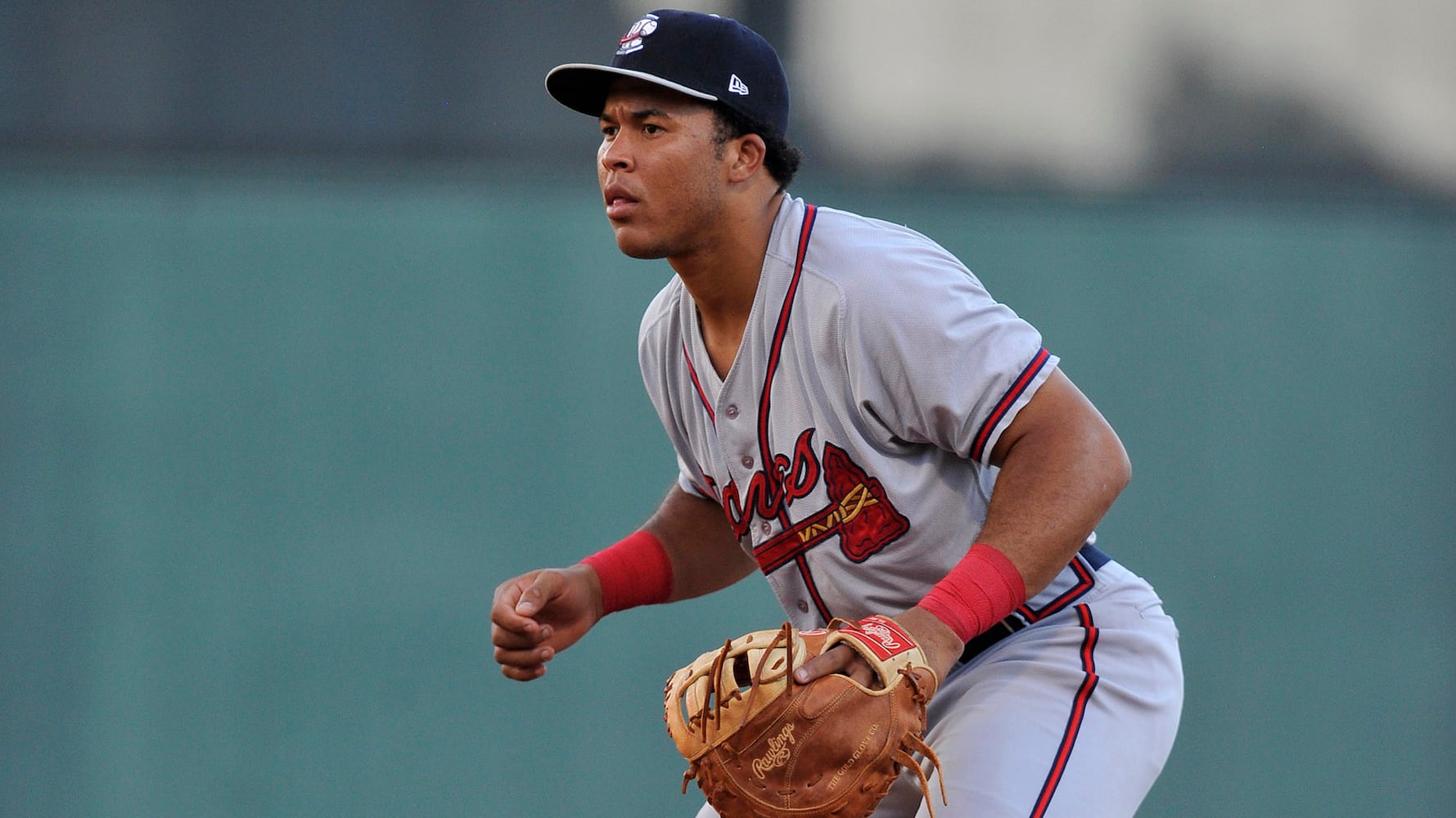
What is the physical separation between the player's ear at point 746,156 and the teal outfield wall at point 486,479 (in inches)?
95.3

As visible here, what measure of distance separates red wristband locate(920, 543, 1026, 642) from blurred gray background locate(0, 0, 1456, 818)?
2.86 m

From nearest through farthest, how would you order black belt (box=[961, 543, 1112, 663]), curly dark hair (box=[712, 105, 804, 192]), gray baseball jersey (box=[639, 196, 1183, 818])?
gray baseball jersey (box=[639, 196, 1183, 818])
black belt (box=[961, 543, 1112, 663])
curly dark hair (box=[712, 105, 804, 192])

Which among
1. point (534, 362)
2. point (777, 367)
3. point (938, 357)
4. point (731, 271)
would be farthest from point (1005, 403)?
point (534, 362)

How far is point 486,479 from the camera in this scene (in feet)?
15.4

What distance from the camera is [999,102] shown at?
493cm

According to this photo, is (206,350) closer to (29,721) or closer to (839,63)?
(29,721)

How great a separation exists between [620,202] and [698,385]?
1.14 feet

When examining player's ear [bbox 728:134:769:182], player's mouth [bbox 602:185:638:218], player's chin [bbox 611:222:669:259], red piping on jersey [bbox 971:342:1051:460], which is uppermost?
player's ear [bbox 728:134:769:182]

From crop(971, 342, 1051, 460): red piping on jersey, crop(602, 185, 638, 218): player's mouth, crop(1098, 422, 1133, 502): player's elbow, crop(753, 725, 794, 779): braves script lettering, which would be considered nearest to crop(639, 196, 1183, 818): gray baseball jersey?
crop(971, 342, 1051, 460): red piping on jersey

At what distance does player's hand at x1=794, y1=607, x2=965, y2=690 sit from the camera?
1.80m

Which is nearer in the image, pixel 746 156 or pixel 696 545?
pixel 746 156

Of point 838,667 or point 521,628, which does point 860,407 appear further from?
point 521,628

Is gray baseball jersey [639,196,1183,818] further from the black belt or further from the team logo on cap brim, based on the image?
the team logo on cap brim

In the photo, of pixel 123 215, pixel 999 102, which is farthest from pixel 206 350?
pixel 999 102
